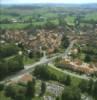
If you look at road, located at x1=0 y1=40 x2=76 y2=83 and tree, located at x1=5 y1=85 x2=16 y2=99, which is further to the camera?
road, located at x1=0 y1=40 x2=76 y2=83

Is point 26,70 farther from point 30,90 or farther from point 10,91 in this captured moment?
point 10,91

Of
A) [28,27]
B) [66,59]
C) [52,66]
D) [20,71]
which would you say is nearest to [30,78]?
[20,71]

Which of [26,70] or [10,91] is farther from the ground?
[10,91]

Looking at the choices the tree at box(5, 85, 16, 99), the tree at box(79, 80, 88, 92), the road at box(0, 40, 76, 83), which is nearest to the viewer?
the tree at box(5, 85, 16, 99)

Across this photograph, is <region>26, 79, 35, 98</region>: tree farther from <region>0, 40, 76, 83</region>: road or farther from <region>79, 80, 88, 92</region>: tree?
<region>79, 80, 88, 92</region>: tree

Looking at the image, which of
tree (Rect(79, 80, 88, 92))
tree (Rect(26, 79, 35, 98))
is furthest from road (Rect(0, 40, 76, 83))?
tree (Rect(79, 80, 88, 92))

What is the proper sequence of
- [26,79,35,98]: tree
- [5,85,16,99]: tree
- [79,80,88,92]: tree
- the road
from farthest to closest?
the road, [79,80,88,92]: tree, [26,79,35,98]: tree, [5,85,16,99]: tree

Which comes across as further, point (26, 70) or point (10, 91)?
point (26, 70)

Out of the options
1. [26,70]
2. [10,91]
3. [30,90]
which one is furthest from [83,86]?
[26,70]

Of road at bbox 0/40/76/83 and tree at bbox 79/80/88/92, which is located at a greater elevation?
tree at bbox 79/80/88/92

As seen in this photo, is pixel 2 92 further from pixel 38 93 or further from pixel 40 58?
pixel 40 58

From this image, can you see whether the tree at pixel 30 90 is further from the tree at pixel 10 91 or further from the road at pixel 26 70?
the road at pixel 26 70
